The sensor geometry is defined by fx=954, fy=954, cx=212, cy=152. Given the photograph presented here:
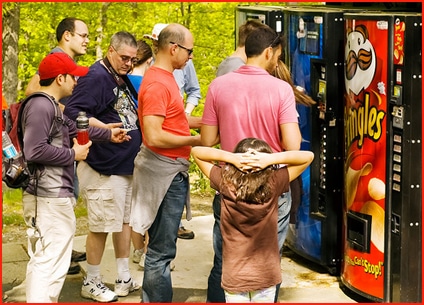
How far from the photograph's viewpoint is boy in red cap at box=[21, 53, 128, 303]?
5914 mm

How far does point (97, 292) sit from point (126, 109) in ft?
4.46

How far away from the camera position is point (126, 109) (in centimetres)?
693

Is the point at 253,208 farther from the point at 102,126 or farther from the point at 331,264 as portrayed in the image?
the point at 331,264

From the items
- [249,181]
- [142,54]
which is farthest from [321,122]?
[249,181]

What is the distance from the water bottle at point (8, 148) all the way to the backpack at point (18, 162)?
0.07 feet

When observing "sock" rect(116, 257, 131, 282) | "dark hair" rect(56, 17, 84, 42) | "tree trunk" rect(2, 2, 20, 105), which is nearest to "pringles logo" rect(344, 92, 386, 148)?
"sock" rect(116, 257, 131, 282)

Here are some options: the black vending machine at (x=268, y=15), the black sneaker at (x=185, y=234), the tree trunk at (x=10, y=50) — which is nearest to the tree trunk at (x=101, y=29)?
the tree trunk at (x=10, y=50)

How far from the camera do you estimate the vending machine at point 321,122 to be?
24.2 ft

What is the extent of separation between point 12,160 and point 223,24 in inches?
348

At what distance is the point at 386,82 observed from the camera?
647 centimetres

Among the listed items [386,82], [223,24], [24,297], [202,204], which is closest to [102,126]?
[24,297]

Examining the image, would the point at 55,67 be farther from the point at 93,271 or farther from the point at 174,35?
the point at 93,271

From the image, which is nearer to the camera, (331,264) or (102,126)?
(102,126)

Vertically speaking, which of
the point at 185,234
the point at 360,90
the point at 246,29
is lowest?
the point at 185,234
